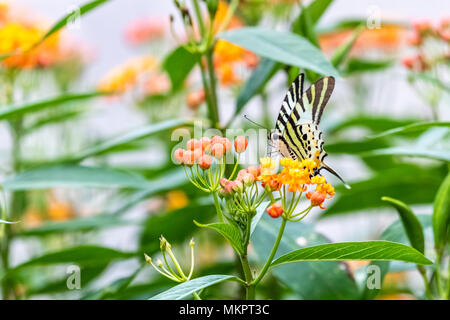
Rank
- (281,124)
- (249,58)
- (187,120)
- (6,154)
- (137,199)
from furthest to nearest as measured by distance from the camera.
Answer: (6,154) → (249,58) → (137,199) → (187,120) → (281,124)

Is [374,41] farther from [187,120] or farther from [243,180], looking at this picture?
[243,180]

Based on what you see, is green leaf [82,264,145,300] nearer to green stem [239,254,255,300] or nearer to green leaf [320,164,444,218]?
green stem [239,254,255,300]

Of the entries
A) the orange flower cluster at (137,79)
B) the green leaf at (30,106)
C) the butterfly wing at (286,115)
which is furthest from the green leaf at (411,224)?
the orange flower cluster at (137,79)

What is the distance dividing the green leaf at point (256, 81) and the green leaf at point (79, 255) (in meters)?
0.29

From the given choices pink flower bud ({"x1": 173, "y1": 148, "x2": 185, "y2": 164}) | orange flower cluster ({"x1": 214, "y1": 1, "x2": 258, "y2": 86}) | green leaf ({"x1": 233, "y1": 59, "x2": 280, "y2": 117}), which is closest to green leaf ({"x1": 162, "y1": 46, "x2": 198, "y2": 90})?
green leaf ({"x1": 233, "y1": 59, "x2": 280, "y2": 117})

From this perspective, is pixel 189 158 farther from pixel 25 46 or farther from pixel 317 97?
pixel 25 46

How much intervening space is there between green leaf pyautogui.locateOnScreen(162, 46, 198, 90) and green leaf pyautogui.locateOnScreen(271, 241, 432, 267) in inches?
19.6

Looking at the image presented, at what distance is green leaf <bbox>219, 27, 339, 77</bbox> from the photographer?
836 millimetres

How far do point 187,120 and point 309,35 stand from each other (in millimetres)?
238

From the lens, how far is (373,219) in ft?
5.99

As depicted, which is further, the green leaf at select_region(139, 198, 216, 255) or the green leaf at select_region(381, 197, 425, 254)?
the green leaf at select_region(139, 198, 216, 255)
